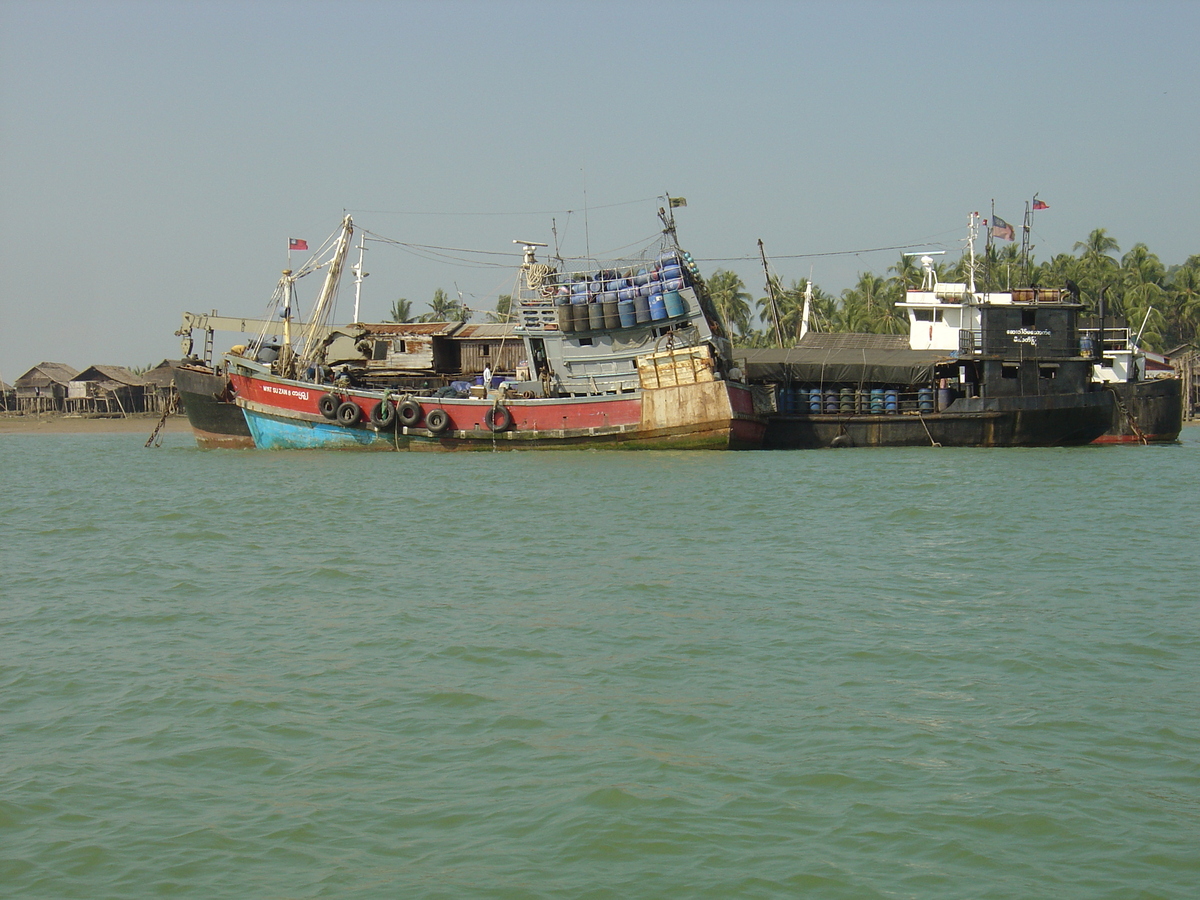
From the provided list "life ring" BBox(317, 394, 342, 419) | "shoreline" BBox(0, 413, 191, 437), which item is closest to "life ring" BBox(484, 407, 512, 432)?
"life ring" BBox(317, 394, 342, 419)

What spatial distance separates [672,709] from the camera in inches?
322

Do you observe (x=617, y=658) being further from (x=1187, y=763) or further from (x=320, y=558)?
(x=320, y=558)

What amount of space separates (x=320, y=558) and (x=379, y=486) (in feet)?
29.8

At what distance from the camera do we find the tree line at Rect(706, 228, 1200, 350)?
62531mm

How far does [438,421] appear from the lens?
104ft

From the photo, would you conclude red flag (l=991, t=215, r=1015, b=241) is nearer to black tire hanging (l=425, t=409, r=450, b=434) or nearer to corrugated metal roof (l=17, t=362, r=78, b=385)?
black tire hanging (l=425, t=409, r=450, b=434)

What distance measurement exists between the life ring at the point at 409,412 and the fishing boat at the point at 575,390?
4 centimetres

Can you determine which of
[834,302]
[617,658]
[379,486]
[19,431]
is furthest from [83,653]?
[834,302]

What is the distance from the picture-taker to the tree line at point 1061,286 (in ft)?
205

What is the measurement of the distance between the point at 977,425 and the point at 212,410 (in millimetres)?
24379

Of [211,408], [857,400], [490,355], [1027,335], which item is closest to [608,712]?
[857,400]

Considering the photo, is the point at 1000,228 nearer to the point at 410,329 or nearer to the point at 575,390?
the point at 575,390

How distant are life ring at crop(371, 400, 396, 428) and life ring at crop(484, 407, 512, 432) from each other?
121 inches

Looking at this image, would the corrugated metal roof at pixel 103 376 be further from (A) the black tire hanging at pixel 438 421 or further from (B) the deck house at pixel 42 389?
(A) the black tire hanging at pixel 438 421
